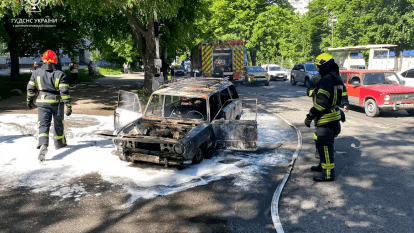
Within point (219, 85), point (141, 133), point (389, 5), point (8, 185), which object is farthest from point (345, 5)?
point (8, 185)

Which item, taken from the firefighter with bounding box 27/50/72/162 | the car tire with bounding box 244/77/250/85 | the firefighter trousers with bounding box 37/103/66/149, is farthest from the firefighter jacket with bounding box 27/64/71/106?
the car tire with bounding box 244/77/250/85

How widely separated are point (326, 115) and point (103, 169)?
13.2 ft

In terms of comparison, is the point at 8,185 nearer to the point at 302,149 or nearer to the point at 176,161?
the point at 176,161

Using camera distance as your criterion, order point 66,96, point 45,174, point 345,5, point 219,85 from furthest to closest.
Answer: point 345,5
point 219,85
point 66,96
point 45,174

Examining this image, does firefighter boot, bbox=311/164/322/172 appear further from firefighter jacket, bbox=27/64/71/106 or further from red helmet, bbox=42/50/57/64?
red helmet, bbox=42/50/57/64

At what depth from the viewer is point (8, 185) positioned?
18.6 ft

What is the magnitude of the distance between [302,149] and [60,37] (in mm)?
20065

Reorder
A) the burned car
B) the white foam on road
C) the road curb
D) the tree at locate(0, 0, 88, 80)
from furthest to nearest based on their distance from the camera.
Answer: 1. the tree at locate(0, 0, 88, 80)
2. the burned car
3. the white foam on road
4. the road curb

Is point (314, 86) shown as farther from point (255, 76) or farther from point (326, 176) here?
point (255, 76)

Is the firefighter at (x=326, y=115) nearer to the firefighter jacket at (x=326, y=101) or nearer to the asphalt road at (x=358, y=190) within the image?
the firefighter jacket at (x=326, y=101)

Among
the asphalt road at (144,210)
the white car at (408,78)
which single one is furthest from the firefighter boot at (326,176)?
the white car at (408,78)

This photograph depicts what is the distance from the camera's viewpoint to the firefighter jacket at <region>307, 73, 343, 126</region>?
579cm

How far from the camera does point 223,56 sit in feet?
84.3

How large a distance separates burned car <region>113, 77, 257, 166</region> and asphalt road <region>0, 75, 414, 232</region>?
0.84 meters
